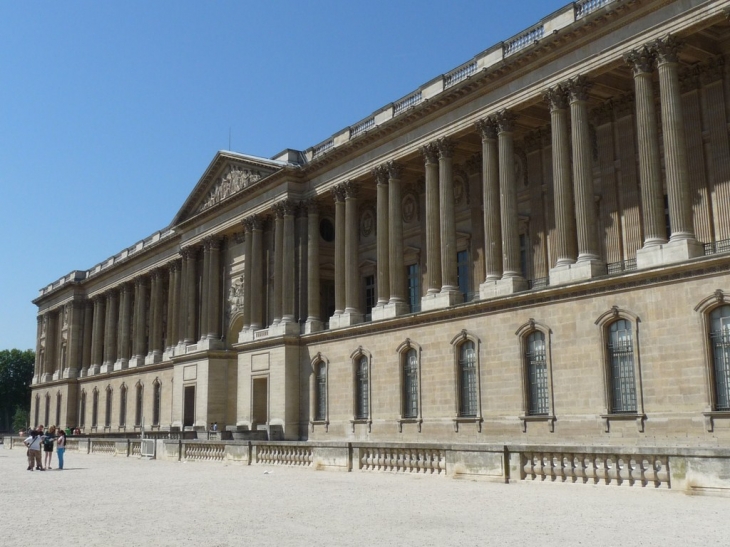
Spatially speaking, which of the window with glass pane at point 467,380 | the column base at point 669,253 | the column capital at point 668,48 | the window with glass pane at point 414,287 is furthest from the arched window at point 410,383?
the column capital at point 668,48

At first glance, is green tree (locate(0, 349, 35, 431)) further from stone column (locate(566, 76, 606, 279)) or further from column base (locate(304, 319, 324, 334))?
stone column (locate(566, 76, 606, 279))

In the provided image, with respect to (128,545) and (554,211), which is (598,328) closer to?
(554,211)

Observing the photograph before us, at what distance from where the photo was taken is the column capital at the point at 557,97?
3054cm

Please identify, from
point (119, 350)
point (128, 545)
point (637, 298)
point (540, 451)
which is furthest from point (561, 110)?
point (119, 350)

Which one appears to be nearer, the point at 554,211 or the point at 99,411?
the point at 554,211

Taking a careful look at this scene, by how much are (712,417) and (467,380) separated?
11.4 m

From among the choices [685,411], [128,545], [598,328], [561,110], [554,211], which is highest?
[561,110]

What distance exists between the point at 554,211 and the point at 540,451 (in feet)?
52.9

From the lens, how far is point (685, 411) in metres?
24.4

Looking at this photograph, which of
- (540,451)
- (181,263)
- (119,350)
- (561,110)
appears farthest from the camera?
(119,350)

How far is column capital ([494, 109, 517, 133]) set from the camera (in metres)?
33.0

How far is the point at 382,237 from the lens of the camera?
130ft

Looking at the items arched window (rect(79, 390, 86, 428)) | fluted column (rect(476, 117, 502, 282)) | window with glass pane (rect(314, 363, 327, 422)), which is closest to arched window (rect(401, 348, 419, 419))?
fluted column (rect(476, 117, 502, 282))

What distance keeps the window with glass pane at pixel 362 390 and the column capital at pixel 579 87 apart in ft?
53.5
